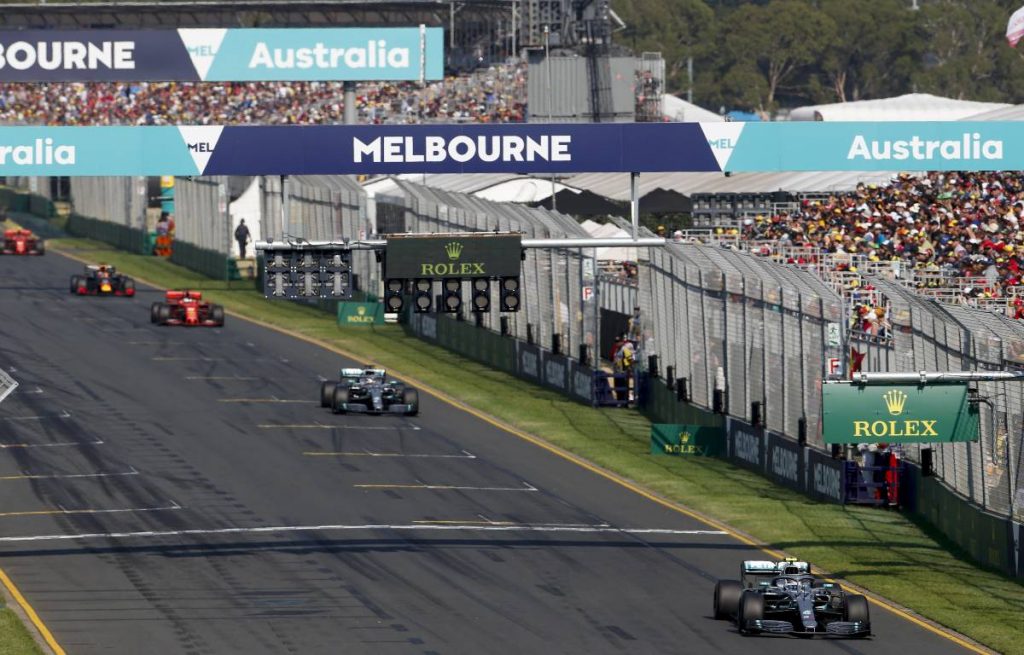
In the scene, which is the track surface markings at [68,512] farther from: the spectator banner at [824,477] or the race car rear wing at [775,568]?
the race car rear wing at [775,568]

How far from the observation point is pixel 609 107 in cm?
8194

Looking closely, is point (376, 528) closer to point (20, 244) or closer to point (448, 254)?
point (448, 254)

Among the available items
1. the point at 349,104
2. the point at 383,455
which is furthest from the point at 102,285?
the point at 383,455

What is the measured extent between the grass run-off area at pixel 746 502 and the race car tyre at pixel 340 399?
144 inches

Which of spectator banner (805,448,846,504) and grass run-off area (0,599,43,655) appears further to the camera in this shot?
spectator banner (805,448,846,504)

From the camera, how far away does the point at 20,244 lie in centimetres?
8250

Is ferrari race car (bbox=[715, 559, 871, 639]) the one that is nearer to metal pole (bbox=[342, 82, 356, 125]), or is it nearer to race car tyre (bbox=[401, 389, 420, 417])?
race car tyre (bbox=[401, 389, 420, 417])

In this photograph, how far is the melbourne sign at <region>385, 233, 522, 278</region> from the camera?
30.4 m

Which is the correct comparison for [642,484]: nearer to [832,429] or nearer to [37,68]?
[832,429]

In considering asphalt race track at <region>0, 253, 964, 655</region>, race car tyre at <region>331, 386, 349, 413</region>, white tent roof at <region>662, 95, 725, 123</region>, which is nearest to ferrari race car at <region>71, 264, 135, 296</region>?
asphalt race track at <region>0, 253, 964, 655</region>

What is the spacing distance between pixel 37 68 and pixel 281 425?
22.2 metres

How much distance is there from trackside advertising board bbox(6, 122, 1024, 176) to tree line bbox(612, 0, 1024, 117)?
364 feet

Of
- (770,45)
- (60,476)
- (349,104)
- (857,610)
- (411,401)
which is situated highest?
(770,45)

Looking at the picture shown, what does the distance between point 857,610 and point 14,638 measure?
11268 mm
